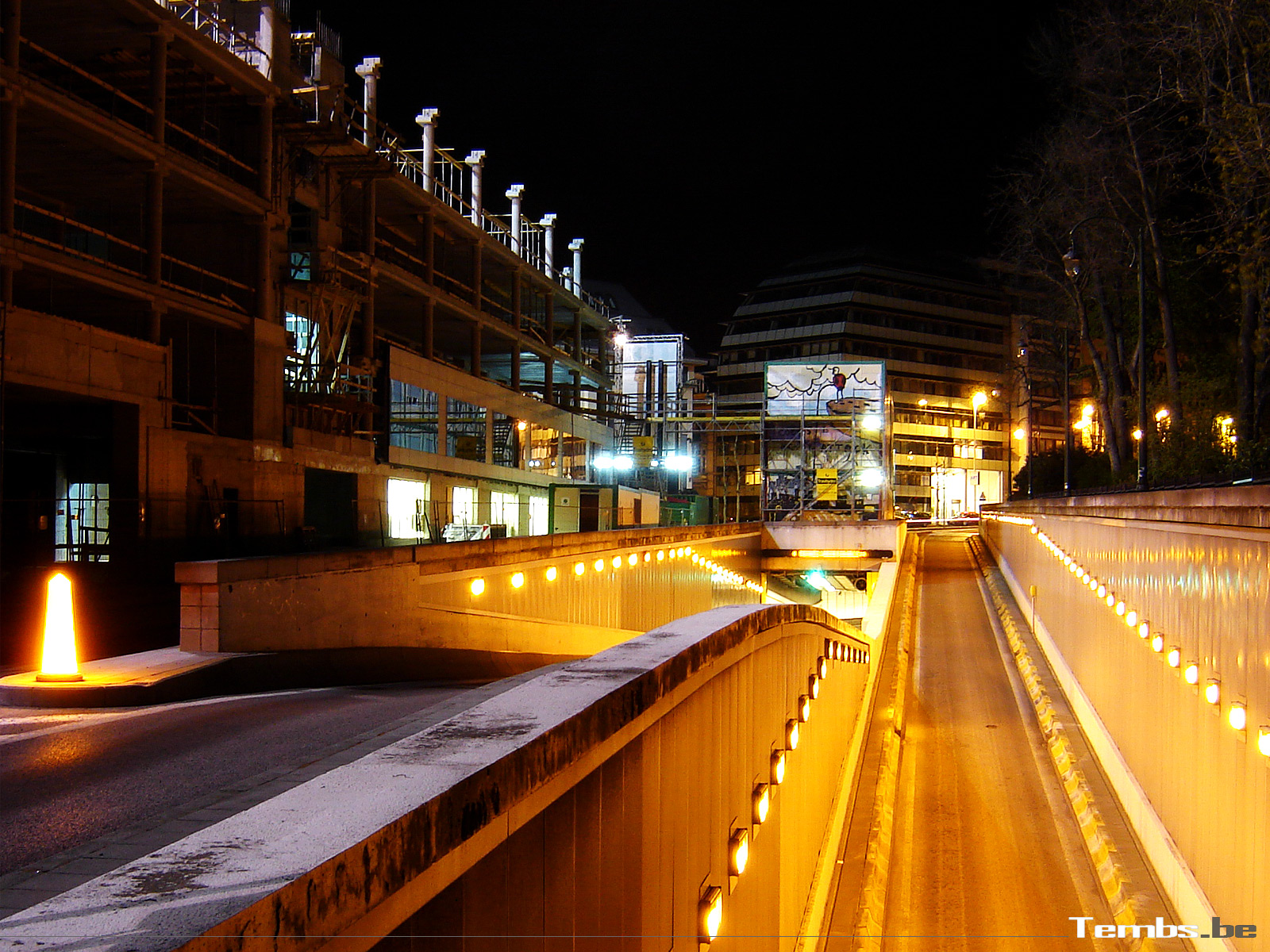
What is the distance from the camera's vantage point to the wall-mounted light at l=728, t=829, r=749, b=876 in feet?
23.0

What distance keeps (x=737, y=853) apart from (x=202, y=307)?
910 inches

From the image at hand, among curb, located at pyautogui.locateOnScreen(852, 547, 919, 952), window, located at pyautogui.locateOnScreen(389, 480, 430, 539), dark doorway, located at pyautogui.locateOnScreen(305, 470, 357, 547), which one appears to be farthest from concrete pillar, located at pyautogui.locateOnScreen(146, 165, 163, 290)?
curb, located at pyautogui.locateOnScreen(852, 547, 919, 952)

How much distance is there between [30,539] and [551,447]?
33.2m

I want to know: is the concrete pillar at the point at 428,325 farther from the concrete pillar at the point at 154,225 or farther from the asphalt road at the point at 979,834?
the asphalt road at the point at 979,834

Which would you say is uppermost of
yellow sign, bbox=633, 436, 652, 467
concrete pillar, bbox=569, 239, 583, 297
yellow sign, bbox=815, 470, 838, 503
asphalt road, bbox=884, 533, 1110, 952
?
concrete pillar, bbox=569, 239, 583, 297

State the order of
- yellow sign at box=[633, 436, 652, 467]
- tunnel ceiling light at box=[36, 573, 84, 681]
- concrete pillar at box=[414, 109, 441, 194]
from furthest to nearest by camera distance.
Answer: yellow sign at box=[633, 436, 652, 467]
concrete pillar at box=[414, 109, 441, 194]
tunnel ceiling light at box=[36, 573, 84, 681]

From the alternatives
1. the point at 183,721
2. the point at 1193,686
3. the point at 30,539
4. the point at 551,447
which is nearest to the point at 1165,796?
the point at 1193,686

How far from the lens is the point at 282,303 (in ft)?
98.9

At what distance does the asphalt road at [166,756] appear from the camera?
548 centimetres

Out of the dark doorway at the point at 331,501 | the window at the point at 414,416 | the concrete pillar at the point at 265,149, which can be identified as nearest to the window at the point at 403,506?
the window at the point at 414,416

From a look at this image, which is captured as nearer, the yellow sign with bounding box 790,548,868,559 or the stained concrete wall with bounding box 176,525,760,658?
the stained concrete wall with bounding box 176,525,760,658

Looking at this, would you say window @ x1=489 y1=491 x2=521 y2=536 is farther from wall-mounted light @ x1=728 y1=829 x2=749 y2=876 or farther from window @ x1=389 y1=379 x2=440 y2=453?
wall-mounted light @ x1=728 y1=829 x2=749 y2=876

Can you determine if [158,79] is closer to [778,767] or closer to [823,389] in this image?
[778,767]

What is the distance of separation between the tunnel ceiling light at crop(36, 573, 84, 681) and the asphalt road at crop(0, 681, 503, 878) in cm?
69
